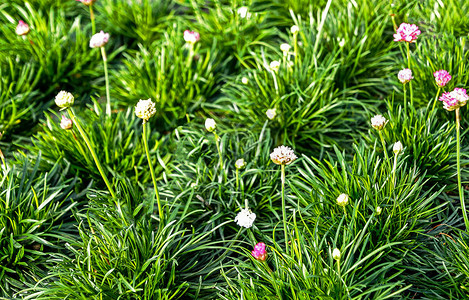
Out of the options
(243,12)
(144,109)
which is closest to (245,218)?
(144,109)

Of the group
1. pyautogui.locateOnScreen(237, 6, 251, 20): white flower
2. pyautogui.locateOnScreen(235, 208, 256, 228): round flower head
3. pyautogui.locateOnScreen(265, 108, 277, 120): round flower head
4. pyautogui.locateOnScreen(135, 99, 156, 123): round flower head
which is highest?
pyautogui.locateOnScreen(135, 99, 156, 123): round flower head

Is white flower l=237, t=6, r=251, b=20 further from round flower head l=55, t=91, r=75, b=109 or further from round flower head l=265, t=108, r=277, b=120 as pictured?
round flower head l=55, t=91, r=75, b=109

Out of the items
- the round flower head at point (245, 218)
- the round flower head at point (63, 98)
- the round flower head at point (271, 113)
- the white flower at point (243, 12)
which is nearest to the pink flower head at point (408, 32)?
the round flower head at point (271, 113)

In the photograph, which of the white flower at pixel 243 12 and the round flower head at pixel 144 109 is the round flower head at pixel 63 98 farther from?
the white flower at pixel 243 12

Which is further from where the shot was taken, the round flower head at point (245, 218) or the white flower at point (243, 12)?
the white flower at point (243, 12)

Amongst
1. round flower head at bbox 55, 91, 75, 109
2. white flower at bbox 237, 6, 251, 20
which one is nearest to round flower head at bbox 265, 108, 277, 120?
white flower at bbox 237, 6, 251, 20

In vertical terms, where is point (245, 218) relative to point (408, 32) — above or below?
below

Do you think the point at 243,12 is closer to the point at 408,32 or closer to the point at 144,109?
the point at 408,32

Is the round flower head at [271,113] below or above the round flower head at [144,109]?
below

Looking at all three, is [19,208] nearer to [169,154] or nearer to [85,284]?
[85,284]

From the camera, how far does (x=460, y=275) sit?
217cm

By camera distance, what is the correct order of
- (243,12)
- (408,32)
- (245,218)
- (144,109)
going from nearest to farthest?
(144,109), (245,218), (408,32), (243,12)

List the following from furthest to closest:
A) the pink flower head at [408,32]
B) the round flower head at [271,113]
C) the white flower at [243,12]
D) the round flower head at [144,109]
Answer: the white flower at [243,12] < the round flower head at [271,113] < the pink flower head at [408,32] < the round flower head at [144,109]

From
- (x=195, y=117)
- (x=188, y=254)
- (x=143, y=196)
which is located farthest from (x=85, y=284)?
(x=195, y=117)
